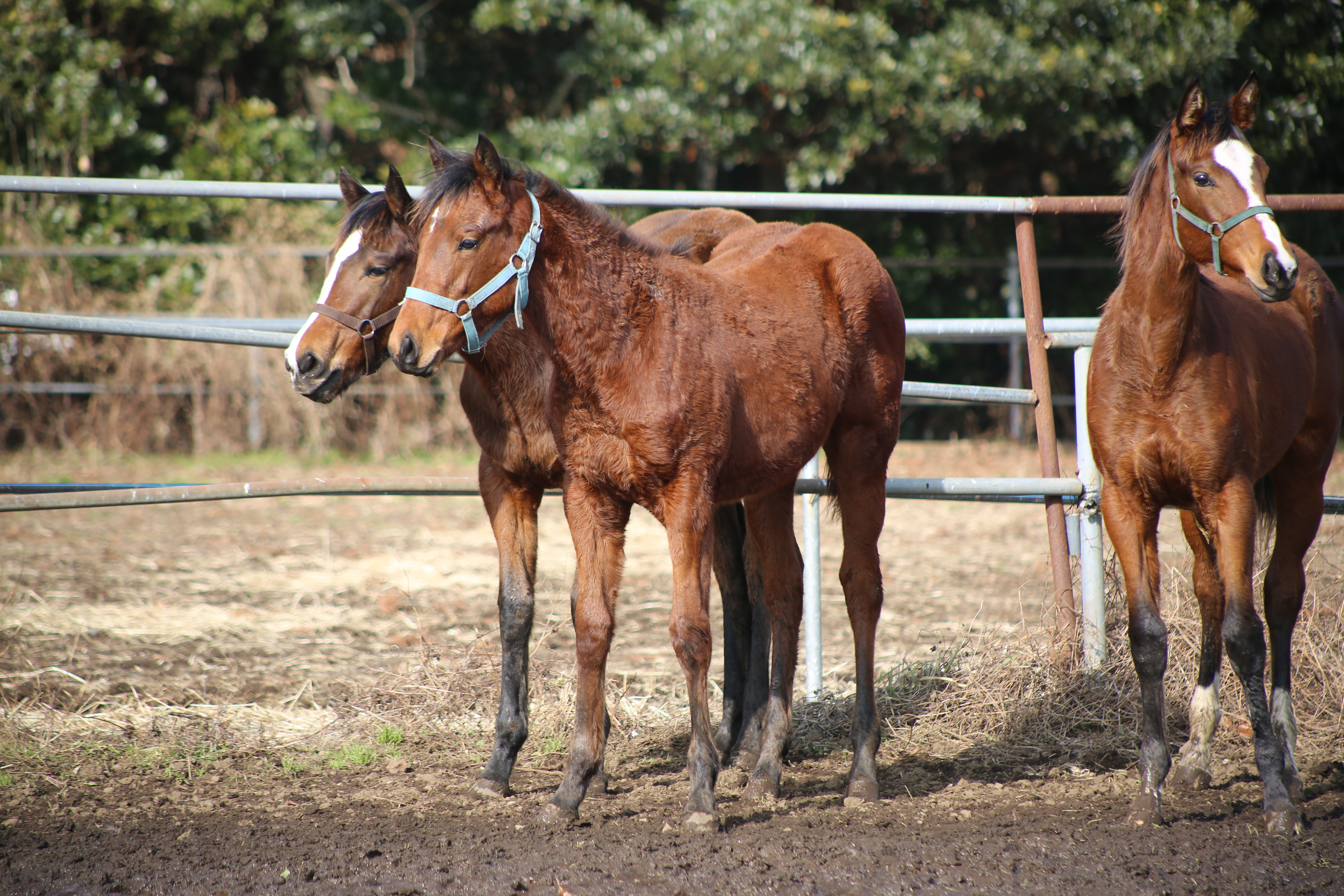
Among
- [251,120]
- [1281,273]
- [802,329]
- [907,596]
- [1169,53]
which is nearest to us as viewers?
[1281,273]

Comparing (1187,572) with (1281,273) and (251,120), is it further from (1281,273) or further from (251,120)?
(251,120)

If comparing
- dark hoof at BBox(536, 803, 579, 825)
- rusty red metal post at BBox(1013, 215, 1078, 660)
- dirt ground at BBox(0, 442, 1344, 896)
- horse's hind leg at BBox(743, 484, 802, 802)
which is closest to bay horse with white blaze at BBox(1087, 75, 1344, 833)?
dirt ground at BBox(0, 442, 1344, 896)

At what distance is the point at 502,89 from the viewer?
13648mm

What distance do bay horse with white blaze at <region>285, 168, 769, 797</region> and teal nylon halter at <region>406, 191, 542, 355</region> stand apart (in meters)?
0.35

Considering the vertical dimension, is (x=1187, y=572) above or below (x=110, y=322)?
below

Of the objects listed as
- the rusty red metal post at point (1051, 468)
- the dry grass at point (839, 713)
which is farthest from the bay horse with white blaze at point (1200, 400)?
the rusty red metal post at point (1051, 468)

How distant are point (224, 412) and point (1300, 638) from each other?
373 inches

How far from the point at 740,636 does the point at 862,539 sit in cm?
64

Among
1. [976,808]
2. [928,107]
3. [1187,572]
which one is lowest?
[976,808]

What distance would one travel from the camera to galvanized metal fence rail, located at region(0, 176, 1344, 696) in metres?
3.70

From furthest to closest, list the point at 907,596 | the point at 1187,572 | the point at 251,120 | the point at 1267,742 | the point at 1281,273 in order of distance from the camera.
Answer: the point at 251,120 → the point at 907,596 → the point at 1187,572 → the point at 1267,742 → the point at 1281,273

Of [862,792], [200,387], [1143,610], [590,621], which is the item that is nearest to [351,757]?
[590,621]

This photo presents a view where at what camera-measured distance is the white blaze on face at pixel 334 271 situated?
3.12 metres

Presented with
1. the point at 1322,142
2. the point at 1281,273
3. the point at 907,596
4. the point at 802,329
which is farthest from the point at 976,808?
the point at 1322,142
